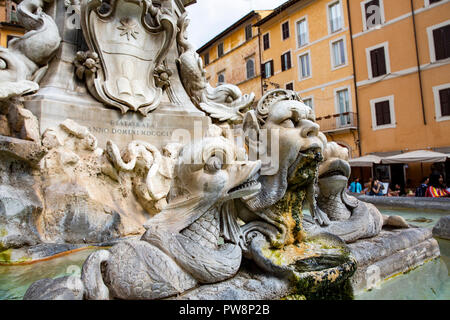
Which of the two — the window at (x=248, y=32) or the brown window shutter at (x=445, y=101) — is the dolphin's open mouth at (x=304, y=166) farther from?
the window at (x=248, y=32)

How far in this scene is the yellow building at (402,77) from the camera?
15547 millimetres

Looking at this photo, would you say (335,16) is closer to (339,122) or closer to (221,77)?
(339,122)

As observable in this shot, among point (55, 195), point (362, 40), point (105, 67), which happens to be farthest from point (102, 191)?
point (362, 40)

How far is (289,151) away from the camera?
1883 mm

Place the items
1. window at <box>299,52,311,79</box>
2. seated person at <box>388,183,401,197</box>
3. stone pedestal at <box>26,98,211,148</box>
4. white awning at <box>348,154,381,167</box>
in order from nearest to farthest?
stone pedestal at <box>26,98,211,148</box> → seated person at <box>388,183,401,197</box> → white awning at <box>348,154,381,167</box> → window at <box>299,52,311,79</box>

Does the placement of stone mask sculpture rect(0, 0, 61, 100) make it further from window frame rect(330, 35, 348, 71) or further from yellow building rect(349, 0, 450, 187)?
window frame rect(330, 35, 348, 71)

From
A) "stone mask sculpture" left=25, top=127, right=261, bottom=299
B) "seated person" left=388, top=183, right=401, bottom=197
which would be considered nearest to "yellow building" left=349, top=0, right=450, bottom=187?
"seated person" left=388, top=183, right=401, bottom=197

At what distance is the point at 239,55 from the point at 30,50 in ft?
88.3

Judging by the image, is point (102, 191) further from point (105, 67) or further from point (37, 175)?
point (105, 67)

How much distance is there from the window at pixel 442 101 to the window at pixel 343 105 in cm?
465

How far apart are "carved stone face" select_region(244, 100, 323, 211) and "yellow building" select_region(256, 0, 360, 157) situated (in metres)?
18.4

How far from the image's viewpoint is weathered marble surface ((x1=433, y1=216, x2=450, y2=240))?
3.09 metres

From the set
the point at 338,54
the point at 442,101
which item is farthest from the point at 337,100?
the point at 442,101
